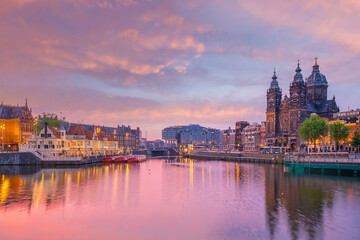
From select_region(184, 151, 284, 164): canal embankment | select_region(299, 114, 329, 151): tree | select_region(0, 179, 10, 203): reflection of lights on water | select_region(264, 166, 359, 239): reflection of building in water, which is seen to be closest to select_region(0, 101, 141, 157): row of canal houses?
select_region(0, 179, 10, 203): reflection of lights on water

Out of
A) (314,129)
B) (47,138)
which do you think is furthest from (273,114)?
(47,138)

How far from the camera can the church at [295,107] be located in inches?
6752

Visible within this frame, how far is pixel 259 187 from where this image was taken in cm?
5647

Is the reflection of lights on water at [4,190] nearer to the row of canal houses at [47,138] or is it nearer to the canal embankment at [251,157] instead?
the row of canal houses at [47,138]

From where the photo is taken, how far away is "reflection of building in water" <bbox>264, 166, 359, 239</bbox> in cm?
3014

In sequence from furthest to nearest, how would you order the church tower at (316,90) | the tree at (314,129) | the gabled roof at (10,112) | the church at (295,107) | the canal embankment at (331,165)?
1. the church tower at (316,90)
2. the church at (295,107)
3. the gabled roof at (10,112)
4. the tree at (314,129)
5. the canal embankment at (331,165)

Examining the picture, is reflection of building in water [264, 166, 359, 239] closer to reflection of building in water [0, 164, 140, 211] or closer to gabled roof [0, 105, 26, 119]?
reflection of building in water [0, 164, 140, 211]

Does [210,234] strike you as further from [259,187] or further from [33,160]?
[33,160]

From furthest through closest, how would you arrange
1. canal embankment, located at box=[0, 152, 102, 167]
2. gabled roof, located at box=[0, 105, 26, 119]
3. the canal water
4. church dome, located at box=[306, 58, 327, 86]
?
church dome, located at box=[306, 58, 327, 86], gabled roof, located at box=[0, 105, 26, 119], canal embankment, located at box=[0, 152, 102, 167], the canal water

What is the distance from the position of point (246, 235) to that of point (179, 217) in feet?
31.1

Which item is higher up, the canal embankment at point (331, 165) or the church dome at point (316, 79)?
the church dome at point (316, 79)

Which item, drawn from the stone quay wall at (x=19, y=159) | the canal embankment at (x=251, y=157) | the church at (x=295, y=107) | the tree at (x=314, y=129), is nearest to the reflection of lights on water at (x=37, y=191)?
the stone quay wall at (x=19, y=159)

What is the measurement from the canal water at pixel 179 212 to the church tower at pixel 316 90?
449 ft

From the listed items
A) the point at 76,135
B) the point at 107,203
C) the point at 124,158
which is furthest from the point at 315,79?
the point at 107,203
